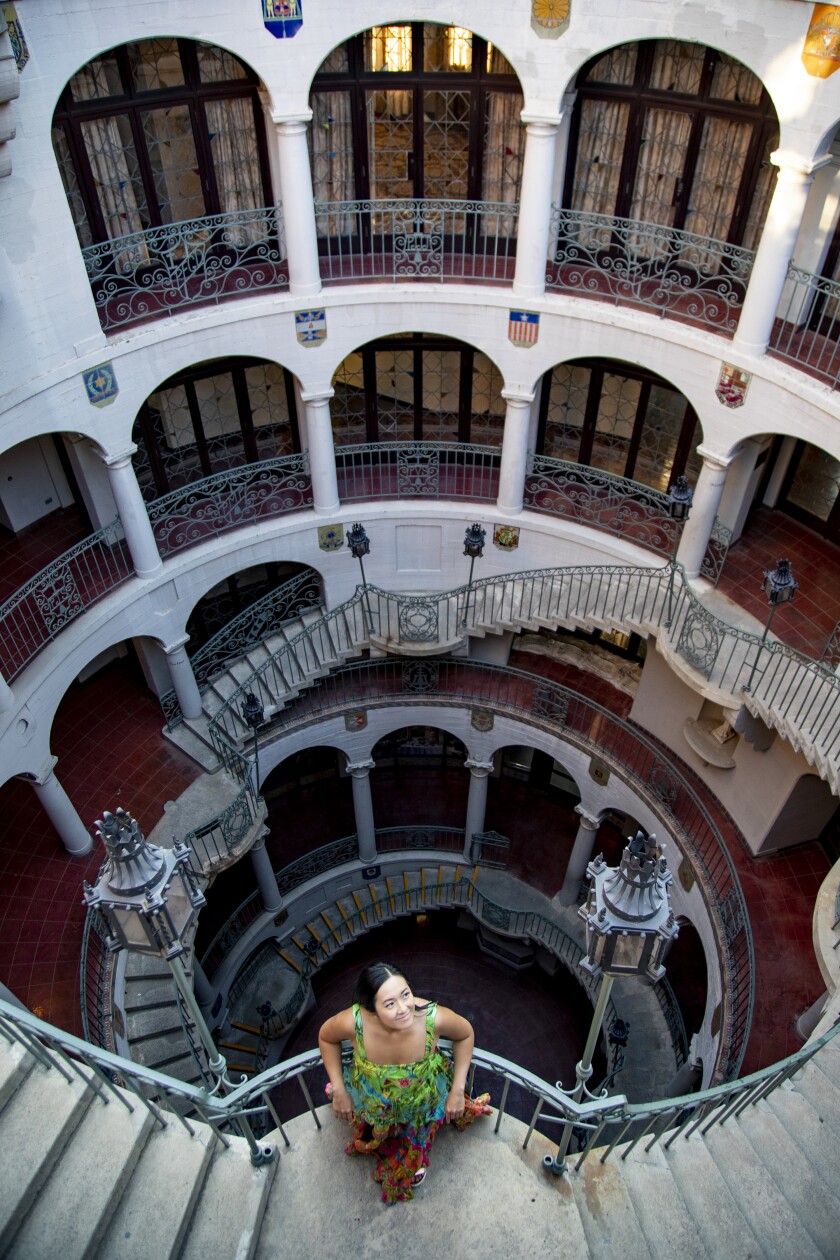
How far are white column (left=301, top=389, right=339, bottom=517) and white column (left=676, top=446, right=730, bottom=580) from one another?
19.0 ft

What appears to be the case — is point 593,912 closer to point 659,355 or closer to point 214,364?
point 659,355

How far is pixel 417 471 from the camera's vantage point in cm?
1670

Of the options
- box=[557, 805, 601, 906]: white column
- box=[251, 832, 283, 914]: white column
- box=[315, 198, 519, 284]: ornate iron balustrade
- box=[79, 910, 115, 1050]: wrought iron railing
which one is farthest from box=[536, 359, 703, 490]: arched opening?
box=[79, 910, 115, 1050]: wrought iron railing

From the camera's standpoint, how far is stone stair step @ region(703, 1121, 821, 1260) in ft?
23.7

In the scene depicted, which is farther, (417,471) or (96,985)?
(417,471)

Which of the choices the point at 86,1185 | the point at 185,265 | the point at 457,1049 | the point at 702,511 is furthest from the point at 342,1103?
the point at 185,265

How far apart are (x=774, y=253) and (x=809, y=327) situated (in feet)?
6.00

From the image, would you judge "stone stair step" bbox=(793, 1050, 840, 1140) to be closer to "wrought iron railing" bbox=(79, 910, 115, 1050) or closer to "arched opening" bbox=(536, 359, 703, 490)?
"wrought iron railing" bbox=(79, 910, 115, 1050)

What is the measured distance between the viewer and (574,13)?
11977mm

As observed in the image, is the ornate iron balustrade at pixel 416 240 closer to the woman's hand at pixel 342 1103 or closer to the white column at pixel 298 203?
the white column at pixel 298 203

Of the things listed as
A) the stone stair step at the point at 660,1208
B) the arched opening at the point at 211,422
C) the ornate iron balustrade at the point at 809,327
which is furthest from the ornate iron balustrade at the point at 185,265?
the stone stair step at the point at 660,1208

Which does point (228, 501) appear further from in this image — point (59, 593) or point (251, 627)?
point (59, 593)

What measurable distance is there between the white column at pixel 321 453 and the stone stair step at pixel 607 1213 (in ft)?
36.4

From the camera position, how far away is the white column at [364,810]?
18.4 m
